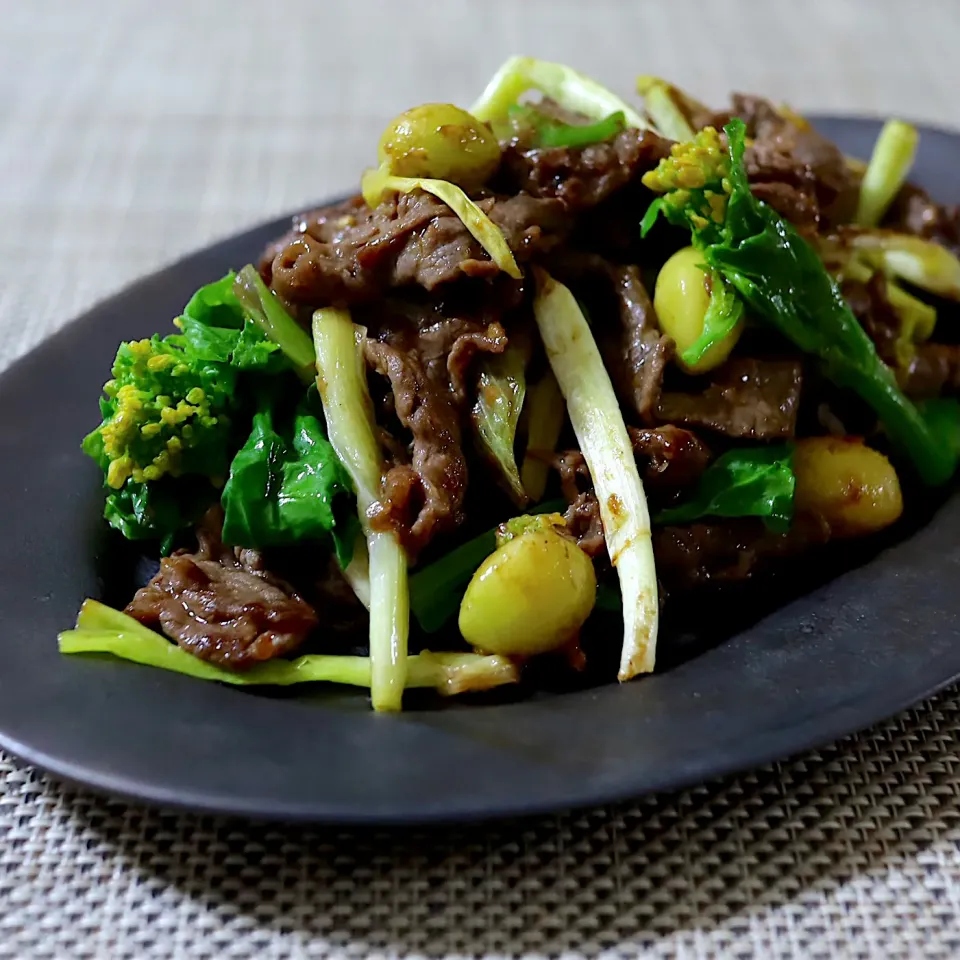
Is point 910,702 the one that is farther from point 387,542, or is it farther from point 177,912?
point 177,912

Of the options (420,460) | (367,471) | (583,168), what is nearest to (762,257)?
(583,168)

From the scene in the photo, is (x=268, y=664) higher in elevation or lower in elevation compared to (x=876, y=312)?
lower

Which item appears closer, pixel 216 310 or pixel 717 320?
pixel 717 320

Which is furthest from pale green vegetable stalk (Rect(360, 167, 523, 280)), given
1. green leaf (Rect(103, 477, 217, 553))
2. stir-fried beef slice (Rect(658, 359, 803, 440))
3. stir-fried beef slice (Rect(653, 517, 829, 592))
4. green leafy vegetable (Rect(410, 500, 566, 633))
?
green leaf (Rect(103, 477, 217, 553))

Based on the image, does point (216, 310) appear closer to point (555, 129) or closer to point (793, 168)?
point (555, 129)

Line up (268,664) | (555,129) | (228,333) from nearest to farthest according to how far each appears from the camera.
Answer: (268,664) < (228,333) < (555,129)

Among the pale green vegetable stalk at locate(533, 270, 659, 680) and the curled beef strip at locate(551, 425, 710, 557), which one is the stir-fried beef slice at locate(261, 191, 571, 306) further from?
the curled beef strip at locate(551, 425, 710, 557)

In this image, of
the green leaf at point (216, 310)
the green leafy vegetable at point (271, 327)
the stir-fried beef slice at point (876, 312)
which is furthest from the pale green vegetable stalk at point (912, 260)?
the green leaf at point (216, 310)
